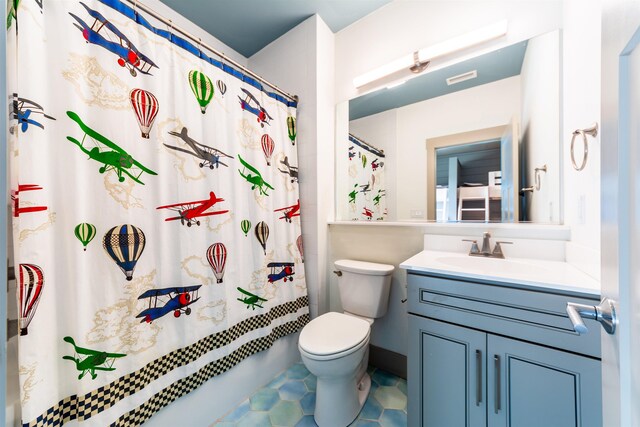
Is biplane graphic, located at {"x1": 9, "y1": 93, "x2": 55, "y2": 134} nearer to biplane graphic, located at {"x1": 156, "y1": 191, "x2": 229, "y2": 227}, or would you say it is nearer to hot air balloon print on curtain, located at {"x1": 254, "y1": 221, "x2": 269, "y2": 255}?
biplane graphic, located at {"x1": 156, "y1": 191, "x2": 229, "y2": 227}

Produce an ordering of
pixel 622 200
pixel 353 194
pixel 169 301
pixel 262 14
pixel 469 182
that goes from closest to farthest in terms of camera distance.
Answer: pixel 622 200 < pixel 169 301 < pixel 469 182 < pixel 262 14 < pixel 353 194

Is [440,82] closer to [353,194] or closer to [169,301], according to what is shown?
[353,194]

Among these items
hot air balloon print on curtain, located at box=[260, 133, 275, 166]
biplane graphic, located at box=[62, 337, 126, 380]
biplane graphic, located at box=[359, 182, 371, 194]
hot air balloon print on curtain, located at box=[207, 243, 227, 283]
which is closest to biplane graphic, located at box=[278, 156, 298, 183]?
hot air balloon print on curtain, located at box=[260, 133, 275, 166]

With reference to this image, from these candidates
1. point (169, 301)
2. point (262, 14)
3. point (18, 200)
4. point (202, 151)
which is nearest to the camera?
point (18, 200)

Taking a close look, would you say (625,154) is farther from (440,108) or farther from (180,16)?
(180,16)

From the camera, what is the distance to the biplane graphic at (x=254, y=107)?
1.42 meters

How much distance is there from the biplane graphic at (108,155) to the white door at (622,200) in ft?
4.49

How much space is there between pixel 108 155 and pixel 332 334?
1.27m

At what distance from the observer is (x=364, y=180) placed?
6.12 feet

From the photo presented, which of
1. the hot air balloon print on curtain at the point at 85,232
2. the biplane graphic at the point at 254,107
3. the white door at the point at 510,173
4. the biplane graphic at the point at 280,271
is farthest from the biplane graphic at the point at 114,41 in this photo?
the white door at the point at 510,173

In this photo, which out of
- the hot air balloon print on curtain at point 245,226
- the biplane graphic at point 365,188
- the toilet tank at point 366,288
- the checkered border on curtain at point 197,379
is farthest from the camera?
the biplane graphic at point 365,188

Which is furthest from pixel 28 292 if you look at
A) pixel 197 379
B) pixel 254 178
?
pixel 254 178

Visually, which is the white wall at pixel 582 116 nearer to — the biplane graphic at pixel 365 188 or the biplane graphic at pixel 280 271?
the biplane graphic at pixel 365 188

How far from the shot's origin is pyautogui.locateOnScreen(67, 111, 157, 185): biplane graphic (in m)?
0.84
